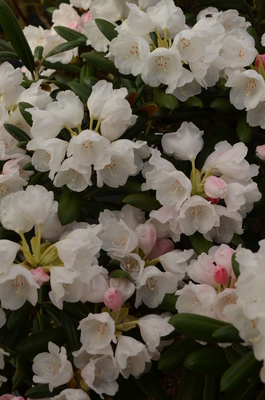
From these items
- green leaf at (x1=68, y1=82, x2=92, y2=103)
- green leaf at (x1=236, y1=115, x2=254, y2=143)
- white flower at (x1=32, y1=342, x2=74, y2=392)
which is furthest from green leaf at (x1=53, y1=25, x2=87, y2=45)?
white flower at (x1=32, y1=342, x2=74, y2=392)

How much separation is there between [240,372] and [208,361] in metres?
0.11

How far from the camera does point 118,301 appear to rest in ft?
3.35

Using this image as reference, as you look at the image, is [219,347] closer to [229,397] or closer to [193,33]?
[229,397]

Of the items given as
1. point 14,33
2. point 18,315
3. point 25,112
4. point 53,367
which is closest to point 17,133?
point 25,112

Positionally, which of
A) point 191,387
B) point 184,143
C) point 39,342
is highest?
point 184,143

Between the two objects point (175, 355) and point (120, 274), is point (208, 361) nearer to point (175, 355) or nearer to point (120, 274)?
point (175, 355)

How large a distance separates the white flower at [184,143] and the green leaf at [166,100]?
2.1 inches

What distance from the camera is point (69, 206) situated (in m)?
1.11

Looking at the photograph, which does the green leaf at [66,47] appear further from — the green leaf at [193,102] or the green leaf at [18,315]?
the green leaf at [18,315]

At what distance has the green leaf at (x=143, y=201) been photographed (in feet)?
3.69

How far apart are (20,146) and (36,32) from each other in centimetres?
64

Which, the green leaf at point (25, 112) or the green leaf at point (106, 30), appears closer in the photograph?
the green leaf at point (25, 112)

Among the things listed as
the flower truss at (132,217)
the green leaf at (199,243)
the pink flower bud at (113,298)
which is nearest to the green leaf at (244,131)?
the flower truss at (132,217)

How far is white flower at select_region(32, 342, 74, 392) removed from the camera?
3.30 feet
